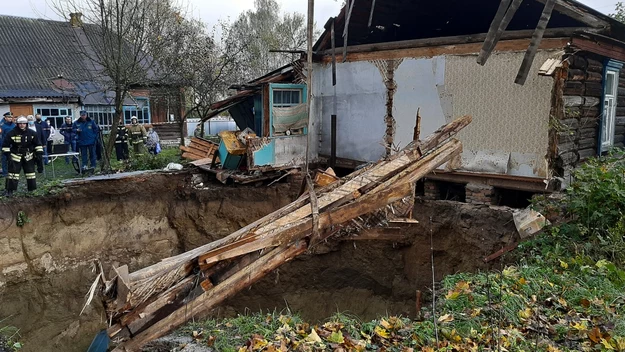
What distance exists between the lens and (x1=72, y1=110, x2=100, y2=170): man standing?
11.2m

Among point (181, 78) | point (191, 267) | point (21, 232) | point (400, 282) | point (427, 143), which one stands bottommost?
point (400, 282)

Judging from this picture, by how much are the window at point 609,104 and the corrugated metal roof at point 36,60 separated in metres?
17.3

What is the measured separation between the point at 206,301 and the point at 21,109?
58.0 ft

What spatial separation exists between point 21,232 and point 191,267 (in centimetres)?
592

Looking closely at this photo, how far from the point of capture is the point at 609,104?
905 cm

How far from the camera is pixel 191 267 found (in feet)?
12.9

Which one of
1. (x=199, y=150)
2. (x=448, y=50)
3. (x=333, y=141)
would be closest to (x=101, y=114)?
(x=199, y=150)

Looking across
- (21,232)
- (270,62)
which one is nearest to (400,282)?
(21,232)

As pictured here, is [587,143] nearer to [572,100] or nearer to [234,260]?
[572,100]

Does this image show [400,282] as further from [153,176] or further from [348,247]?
[153,176]

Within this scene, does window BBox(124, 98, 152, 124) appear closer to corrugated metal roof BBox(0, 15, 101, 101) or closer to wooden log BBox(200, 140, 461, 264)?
corrugated metal roof BBox(0, 15, 101, 101)

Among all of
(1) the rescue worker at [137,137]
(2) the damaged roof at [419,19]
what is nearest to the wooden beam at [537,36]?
(2) the damaged roof at [419,19]

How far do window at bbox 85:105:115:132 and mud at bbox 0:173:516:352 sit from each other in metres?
11.7

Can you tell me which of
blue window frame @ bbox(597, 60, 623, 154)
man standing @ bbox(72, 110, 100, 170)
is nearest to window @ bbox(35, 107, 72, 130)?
man standing @ bbox(72, 110, 100, 170)
